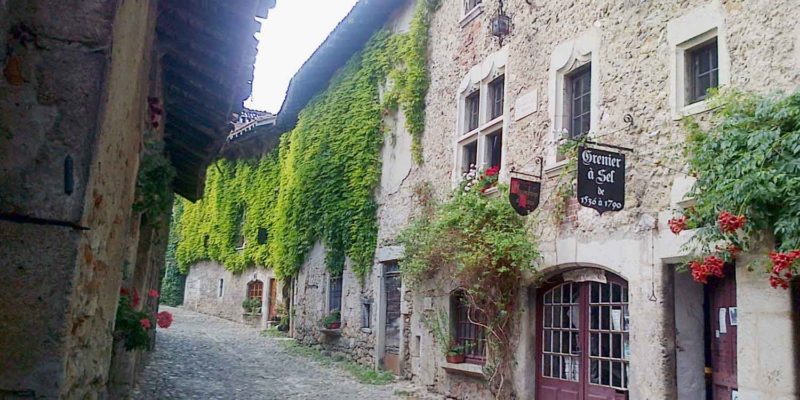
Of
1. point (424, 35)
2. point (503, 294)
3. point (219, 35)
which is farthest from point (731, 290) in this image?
point (424, 35)

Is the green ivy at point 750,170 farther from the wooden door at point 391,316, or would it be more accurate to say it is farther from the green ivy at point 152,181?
the wooden door at point 391,316

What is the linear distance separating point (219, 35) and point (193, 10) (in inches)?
9.5

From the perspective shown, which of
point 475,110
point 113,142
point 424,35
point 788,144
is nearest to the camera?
point 113,142

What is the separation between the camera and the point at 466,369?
9539 mm

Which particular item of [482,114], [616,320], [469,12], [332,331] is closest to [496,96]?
[482,114]

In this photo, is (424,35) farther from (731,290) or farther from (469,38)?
(731,290)

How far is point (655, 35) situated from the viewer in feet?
22.9

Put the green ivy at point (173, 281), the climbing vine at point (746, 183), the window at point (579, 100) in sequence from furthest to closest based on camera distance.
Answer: the green ivy at point (173, 281), the window at point (579, 100), the climbing vine at point (746, 183)

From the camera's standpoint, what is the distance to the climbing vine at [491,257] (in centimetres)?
844

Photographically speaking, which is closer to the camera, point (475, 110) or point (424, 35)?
point (475, 110)

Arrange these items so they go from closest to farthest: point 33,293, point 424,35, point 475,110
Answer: point 33,293
point 475,110
point 424,35

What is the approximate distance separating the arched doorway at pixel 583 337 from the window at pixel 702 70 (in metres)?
2.00

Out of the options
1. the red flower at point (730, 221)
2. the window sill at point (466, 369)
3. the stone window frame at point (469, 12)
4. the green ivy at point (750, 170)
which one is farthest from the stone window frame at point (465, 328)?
the red flower at point (730, 221)

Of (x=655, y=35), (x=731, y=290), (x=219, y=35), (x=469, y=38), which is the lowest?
(x=731, y=290)
